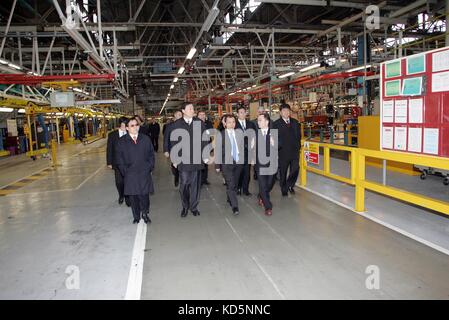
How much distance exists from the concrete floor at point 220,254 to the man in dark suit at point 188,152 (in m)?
0.41

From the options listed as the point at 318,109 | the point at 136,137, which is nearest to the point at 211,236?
the point at 136,137

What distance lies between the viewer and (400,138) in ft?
18.0

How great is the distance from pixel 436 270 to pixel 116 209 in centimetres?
539

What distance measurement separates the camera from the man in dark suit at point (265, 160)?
19.6 ft

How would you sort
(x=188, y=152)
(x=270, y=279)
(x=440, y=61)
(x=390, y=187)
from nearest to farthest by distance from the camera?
(x=270, y=279) < (x=440, y=61) < (x=390, y=187) < (x=188, y=152)

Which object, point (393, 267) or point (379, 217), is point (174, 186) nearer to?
point (379, 217)

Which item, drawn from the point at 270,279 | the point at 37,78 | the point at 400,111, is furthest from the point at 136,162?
the point at 37,78

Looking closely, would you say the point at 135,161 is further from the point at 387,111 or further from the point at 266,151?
the point at 387,111

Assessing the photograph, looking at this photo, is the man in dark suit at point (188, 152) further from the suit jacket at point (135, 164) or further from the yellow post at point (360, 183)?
the yellow post at point (360, 183)

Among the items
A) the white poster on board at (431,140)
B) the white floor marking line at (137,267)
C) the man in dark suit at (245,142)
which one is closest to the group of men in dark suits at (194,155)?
the man in dark suit at (245,142)

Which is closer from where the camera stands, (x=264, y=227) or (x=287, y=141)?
(x=264, y=227)

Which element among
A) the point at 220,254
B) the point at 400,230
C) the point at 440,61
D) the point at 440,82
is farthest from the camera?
the point at 400,230

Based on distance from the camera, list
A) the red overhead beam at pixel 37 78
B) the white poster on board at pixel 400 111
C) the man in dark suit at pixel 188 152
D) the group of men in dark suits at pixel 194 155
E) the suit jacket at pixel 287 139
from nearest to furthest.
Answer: the white poster on board at pixel 400 111 < the group of men in dark suits at pixel 194 155 < the man in dark suit at pixel 188 152 < the suit jacket at pixel 287 139 < the red overhead beam at pixel 37 78

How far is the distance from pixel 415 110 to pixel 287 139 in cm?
245
